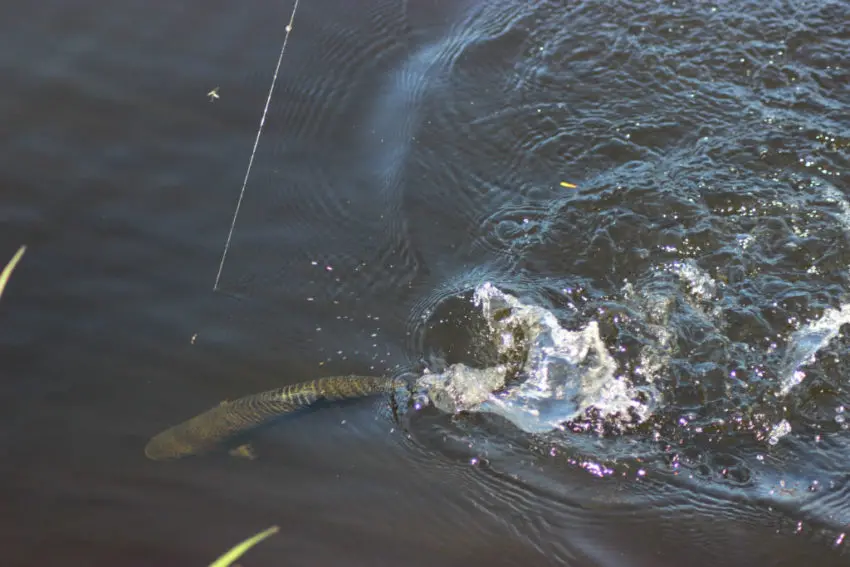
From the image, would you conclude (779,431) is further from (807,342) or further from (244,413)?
(244,413)

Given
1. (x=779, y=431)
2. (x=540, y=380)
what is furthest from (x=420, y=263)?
(x=779, y=431)

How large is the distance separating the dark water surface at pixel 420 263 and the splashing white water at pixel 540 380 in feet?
0.33

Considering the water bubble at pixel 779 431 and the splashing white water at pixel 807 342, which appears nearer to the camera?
the water bubble at pixel 779 431

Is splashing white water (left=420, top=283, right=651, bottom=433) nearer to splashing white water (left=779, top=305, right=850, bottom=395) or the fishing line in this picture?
splashing white water (left=779, top=305, right=850, bottom=395)

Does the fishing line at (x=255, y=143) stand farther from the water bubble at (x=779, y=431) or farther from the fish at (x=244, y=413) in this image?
the water bubble at (x=779, y=431)

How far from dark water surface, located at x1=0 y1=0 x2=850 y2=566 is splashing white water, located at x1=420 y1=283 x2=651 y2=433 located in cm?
10

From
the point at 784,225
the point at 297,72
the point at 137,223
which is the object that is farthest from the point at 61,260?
the point at 784,225

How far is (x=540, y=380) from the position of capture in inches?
167

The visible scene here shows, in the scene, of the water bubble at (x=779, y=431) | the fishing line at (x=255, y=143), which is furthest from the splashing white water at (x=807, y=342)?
the fishing line at (x=255, y=143)

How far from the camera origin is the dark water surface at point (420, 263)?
380cm

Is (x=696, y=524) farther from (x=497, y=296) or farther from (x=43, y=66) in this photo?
(x=43, y=66)

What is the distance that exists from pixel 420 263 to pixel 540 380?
1.01 metres

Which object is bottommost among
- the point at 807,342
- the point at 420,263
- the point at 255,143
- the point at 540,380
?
the point at 540,380

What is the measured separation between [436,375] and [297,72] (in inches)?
103
